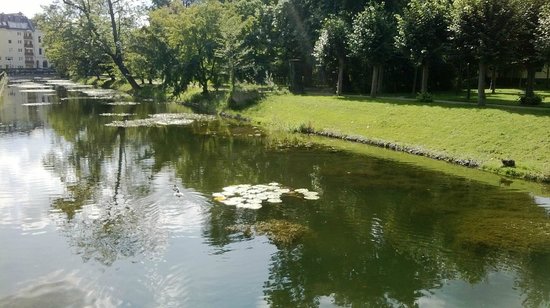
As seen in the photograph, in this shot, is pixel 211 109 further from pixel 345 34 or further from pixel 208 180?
pixel 208 180

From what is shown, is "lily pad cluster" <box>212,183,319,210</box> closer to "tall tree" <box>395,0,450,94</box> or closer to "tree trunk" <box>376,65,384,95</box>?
"tall tree" <box>395,0,450,94</box>

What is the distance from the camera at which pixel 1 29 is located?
491 feet

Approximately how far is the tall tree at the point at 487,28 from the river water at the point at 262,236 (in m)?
10.8

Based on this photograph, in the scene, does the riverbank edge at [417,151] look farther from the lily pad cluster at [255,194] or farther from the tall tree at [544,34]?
the lily pad cluster at [255,194]

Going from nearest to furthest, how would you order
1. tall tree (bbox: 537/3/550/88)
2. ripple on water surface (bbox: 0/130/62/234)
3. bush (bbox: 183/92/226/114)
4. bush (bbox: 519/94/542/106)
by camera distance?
ripple on water surface (bbox: 0/130/62/234) → tall tree (bbox: 537/3/550/88) → bush (bbox: 519/94/542/106) → bush (bbox: 183/92/226/114)

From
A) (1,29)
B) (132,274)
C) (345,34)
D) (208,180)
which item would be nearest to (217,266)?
(132,274)

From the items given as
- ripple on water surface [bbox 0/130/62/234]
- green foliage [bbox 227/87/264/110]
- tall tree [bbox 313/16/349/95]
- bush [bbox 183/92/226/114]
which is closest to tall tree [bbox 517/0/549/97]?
tall tree [bbox 313/16/349/95]

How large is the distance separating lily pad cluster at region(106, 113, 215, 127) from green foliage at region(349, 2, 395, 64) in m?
14.0

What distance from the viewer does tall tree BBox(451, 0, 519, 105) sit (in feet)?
91.7

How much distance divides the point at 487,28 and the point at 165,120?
81.6ft

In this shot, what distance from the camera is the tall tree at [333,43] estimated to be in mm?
40469

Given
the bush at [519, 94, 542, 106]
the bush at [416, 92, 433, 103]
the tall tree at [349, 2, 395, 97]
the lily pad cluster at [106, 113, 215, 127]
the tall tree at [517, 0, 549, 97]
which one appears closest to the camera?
the tall tree at [517, 0, 549, 97]

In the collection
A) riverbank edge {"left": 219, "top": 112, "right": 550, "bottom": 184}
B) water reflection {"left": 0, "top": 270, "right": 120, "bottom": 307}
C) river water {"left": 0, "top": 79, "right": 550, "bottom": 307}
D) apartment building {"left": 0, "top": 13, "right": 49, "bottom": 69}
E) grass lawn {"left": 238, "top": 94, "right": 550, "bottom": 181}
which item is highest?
apartment building {"left": 0, "top": 13, "right": 49, "bottom": 69}

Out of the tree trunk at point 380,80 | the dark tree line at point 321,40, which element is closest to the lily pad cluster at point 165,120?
the dark tree line at point 321,40
